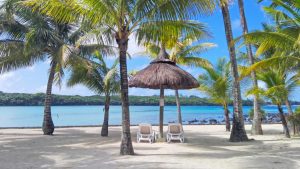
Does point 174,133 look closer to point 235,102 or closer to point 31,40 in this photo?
point 235,102

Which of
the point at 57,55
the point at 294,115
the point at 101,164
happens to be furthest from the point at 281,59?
the point at 57,55

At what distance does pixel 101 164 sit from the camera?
7695 mm

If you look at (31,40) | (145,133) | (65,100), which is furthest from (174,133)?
(65,100)

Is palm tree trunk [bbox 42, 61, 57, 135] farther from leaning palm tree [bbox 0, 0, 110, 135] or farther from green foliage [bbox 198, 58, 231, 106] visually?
green foliage [bbox 198, 58, 231, 106]

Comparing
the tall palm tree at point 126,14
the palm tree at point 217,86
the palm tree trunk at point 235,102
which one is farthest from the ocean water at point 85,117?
the tall palm tree at point 126,14

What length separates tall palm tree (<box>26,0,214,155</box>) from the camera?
8820mm

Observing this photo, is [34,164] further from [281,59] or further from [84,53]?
[84,53]

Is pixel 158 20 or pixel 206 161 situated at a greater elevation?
pixel 158 20

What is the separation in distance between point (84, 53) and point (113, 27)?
→ 7.43 meters

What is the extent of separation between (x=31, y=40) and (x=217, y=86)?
8923 mm

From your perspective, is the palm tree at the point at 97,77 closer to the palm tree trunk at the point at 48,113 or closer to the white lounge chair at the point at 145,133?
the palm tree trunk at the point at 48,113

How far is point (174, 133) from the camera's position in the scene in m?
12.6

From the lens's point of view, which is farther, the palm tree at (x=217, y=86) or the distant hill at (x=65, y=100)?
the distant hill at (x=65, y=100)

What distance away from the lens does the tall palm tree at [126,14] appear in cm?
882
